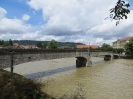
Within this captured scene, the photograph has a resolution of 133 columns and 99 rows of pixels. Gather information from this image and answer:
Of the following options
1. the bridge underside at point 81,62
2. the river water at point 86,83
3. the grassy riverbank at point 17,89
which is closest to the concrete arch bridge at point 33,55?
the bridge underside at point 81,62

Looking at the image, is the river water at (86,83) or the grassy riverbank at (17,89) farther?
the river water at (86,83)

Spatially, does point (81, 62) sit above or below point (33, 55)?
below

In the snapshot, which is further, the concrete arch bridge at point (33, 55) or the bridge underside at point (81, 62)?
the bridge underside at point (81, 62)

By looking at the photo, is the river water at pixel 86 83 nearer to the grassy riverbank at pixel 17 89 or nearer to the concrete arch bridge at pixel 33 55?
the grassy riverbank at pixel 17 89

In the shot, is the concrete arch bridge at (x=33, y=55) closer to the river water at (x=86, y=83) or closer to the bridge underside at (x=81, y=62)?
the bridge underside at (x=81, y=62)

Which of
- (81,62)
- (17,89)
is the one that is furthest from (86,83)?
(81,62)

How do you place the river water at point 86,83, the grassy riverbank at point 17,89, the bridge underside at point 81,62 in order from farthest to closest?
the bridge underside at point 81,62 < the river water at point 86,83 < the grassy riverbank at point 17,89

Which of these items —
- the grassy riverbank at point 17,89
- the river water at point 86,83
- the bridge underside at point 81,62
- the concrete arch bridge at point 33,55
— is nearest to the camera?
the grassy riverbank at point 17,89

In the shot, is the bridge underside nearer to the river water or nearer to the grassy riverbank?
the river water

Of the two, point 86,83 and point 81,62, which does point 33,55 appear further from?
point 81,62

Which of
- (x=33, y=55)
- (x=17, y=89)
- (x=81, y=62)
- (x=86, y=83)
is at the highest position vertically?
(x=33, y=55)

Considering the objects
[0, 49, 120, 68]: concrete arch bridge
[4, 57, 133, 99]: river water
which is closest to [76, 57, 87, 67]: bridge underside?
[0, 49, 120, 68]: concrete arch bridge

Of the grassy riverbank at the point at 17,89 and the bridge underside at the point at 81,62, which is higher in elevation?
the grassy riverbank at the point at 17,89

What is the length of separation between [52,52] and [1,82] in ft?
66.1
